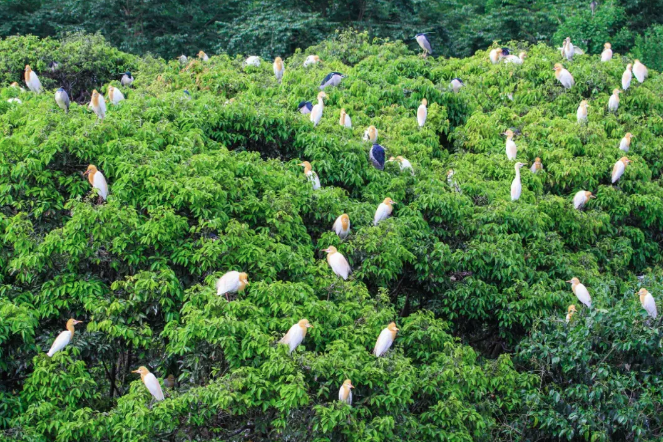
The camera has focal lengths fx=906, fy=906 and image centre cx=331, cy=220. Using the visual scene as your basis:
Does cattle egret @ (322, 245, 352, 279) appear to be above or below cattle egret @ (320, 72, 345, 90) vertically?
above

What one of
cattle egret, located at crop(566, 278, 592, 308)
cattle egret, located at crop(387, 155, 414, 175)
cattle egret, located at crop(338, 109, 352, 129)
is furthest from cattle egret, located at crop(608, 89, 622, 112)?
cattle egret, located at crop(566, 278, 592, 308)

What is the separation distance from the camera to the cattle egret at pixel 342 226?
7816 mm

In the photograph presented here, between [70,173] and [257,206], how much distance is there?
1636 mm

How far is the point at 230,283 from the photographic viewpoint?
252 inches

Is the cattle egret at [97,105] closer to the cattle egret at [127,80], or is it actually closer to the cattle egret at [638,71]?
the cattle egret at [127,80]

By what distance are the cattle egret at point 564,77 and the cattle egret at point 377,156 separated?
4.50 m

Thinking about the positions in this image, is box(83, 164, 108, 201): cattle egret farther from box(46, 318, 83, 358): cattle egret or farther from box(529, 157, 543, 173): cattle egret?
box(529, 157, 543, 173): cattle egret

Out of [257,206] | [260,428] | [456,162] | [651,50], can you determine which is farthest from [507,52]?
[260,428]

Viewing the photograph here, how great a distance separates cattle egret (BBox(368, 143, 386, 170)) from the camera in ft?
31.0

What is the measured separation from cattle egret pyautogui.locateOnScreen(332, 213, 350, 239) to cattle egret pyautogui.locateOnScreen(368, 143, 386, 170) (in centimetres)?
166

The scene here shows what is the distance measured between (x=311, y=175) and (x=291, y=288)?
1984 millimetres

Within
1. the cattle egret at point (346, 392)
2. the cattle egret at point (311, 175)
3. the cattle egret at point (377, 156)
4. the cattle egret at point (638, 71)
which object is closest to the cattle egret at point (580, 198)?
the cattle egret at point (377, 156)

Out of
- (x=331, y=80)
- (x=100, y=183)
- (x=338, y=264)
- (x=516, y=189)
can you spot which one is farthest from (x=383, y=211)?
(x=331, y=80)

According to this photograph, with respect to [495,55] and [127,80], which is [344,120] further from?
[127,80]
